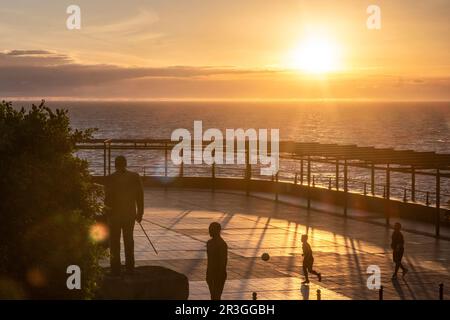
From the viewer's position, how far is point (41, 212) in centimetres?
1599

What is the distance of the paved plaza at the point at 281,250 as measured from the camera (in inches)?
993

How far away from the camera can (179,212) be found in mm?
41750

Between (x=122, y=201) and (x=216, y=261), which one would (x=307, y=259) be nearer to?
(x=122, y=201)

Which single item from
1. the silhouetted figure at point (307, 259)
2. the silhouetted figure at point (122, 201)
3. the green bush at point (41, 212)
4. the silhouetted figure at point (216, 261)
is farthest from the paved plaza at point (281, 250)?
the green bush at point (41, 212)

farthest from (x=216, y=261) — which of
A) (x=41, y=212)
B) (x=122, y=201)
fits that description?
A: (x=41, y=212)

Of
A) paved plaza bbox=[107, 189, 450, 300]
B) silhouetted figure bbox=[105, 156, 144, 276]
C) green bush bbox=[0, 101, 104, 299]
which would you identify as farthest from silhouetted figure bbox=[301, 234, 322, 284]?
green bush bbox=[0, 101, 104, 299]

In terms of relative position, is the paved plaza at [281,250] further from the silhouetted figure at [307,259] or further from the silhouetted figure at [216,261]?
the silhouetted figure at [216,261]

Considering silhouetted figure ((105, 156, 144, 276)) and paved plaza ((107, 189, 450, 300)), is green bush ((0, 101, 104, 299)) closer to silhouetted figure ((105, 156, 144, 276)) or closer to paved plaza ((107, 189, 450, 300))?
silhouetted figure ((105, 156, 144, 276))

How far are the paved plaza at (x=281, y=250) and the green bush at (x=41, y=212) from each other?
7.41 meters

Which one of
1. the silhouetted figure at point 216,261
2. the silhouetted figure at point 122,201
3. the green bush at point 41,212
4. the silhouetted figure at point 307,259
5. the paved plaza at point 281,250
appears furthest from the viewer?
the silhouetted figure at point 307,259

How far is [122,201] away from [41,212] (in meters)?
2.56

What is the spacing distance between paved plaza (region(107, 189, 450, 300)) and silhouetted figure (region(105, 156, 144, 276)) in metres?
5.23
